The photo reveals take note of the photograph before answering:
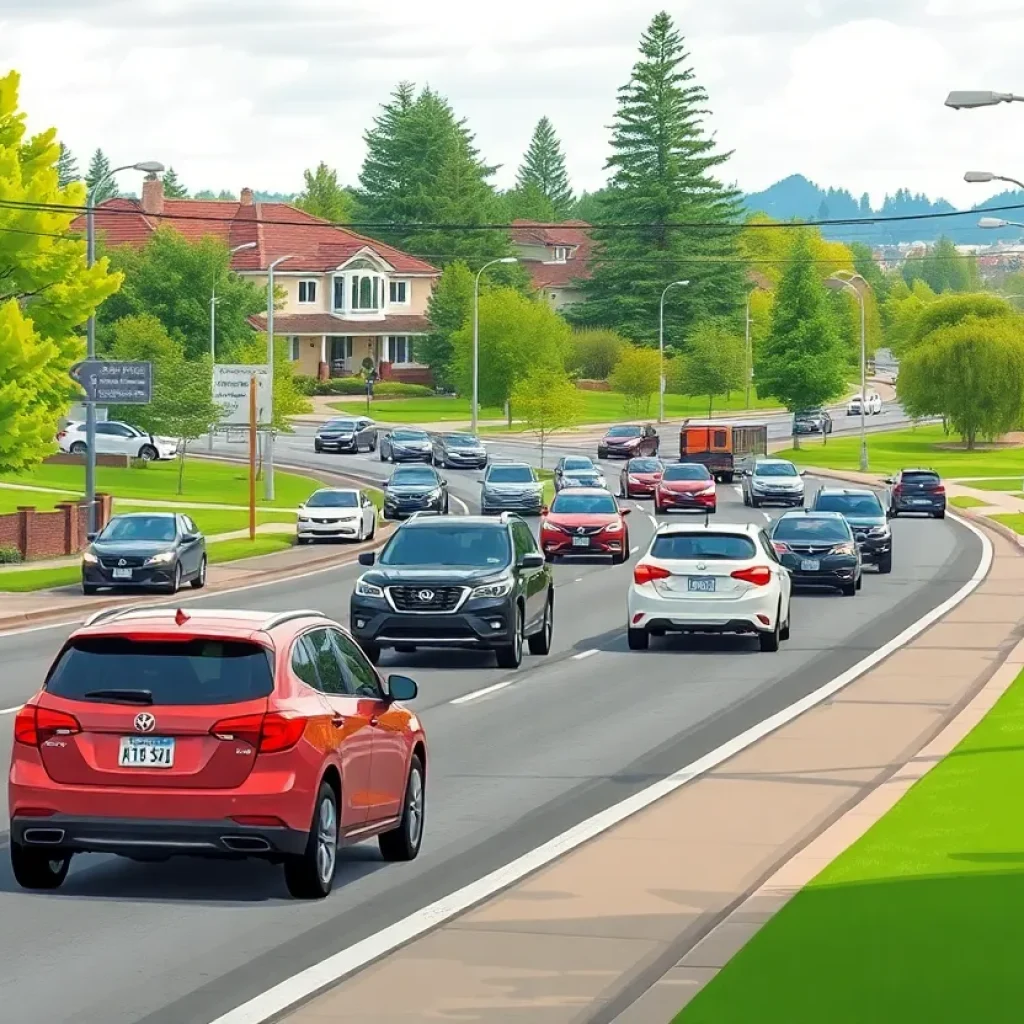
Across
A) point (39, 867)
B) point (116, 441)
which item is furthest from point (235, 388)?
point (39, 867)

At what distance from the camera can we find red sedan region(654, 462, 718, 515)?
69562 mm

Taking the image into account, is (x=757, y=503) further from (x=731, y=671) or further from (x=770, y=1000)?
(x=770, y=1000)

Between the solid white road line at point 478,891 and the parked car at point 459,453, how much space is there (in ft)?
225

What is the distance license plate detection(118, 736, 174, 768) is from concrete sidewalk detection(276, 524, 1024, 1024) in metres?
1.73

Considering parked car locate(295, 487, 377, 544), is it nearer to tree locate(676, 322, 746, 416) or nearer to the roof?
tree locate(676, 322, 746, 416)

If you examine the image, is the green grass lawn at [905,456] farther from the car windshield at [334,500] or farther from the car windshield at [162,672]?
the car windshield at [162,672]

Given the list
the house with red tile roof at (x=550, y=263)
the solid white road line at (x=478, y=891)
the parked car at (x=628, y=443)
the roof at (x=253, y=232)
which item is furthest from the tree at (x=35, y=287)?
the house with red tile roof at (x=550, y=263)

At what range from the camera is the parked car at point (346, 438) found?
100438mm

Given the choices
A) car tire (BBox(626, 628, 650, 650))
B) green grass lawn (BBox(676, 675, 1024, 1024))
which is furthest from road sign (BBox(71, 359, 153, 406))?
green grass lawn (BBox(676, 675, 1024, 1024))

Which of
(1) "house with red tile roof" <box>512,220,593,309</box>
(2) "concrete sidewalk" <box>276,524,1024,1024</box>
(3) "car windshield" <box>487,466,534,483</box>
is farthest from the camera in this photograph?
(1) "house with red tile roof" <box>512,220,593,309</box>

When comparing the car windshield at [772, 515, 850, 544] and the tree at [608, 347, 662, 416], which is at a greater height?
the tree at [608, 347, 662, 416]

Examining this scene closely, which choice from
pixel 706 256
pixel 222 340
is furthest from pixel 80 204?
pixel 706 256

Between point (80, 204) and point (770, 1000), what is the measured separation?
43.4 metres

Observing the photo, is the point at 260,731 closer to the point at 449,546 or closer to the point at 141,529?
the point at 449,546
